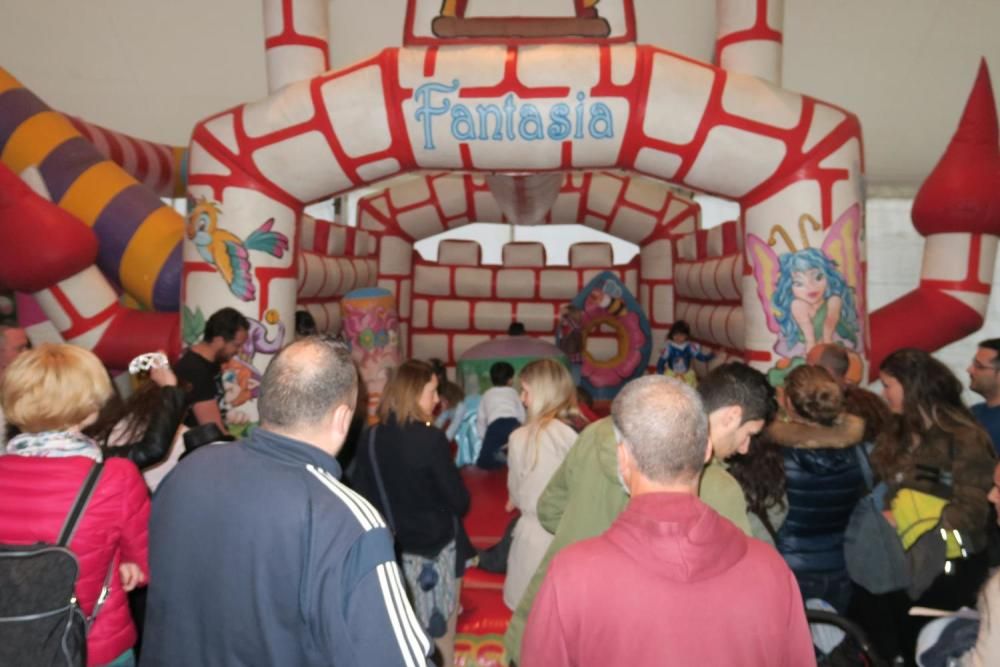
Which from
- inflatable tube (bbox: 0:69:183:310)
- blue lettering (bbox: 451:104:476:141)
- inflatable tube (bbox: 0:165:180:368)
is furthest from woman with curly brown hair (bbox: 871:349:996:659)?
inflatable tube (bbox: 0:69:183:310)

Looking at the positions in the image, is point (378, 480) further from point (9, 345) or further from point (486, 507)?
point (486, 507)

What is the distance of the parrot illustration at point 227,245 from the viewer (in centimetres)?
486

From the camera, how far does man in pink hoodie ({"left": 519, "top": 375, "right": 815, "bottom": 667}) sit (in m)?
1.24

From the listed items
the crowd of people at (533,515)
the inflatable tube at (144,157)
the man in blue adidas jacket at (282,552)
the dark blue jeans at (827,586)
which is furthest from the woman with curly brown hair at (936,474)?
the inflatable tube at (144,157)

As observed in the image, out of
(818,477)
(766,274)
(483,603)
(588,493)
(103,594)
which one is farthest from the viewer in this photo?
(766,274)

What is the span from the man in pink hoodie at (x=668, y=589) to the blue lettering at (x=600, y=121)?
11.5 feet

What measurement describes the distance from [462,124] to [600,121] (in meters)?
0.70

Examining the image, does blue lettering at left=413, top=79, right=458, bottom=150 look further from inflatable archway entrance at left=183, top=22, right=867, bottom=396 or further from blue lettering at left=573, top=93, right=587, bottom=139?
blue lettering at left=573, top=93, right=587, bottom=139

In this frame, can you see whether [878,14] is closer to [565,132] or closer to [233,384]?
[565,132]

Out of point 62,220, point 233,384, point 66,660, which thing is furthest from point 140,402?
point 62,220

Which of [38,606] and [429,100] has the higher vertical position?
[429,100]

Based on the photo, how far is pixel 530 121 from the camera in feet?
15.2

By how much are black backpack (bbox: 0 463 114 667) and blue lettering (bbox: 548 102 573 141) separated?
3.55 meters

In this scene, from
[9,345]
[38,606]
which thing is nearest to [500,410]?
[9,345]
